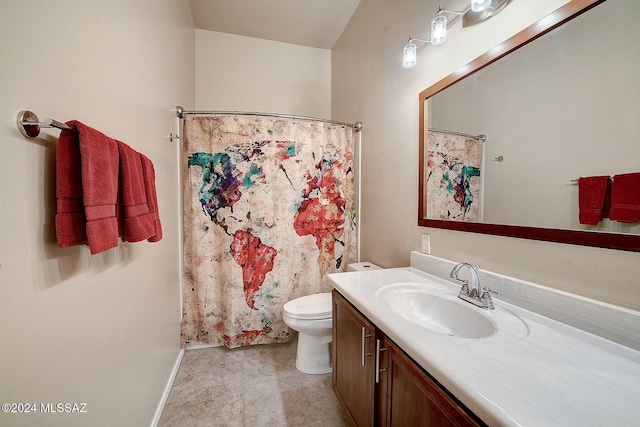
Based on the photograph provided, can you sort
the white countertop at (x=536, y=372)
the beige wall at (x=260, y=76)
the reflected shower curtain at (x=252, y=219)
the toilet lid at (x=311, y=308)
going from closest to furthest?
the white countertop at (x=536, y=372) → the toilet lid at (x=311, y=308) → the reflected shower curtain at (x=252, y=219) → the beige wall at (x=260, y=76)

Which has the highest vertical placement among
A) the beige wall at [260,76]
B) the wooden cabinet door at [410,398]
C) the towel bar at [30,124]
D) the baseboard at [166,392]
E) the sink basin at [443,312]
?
the beige wall at [260,76]

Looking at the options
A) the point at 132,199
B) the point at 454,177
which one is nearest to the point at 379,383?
the point at 454,177

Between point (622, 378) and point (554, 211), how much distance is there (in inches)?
18.9

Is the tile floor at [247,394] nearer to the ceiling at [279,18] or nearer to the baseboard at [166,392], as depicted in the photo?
the baseboard at [166,392]

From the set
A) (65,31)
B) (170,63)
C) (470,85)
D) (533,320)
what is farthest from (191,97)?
(533,320)

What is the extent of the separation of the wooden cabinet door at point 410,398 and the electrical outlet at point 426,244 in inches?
26.5

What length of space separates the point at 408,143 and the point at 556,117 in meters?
0.75

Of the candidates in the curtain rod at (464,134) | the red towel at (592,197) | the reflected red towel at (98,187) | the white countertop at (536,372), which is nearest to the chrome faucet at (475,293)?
the white countertop at (536,372)

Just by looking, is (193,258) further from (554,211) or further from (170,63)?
(554,211)

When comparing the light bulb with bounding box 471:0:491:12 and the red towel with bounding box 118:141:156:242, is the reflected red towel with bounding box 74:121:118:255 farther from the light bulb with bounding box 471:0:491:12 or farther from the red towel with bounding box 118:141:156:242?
the light bulb with bounding box 471:0:491:12

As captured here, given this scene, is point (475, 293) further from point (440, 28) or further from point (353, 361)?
point (440, 28)

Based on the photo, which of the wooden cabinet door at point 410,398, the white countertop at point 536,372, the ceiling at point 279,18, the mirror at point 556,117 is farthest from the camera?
the ceiling at point 279,18

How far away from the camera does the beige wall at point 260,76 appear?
8.07 feet

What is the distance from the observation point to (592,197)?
2.45ft
